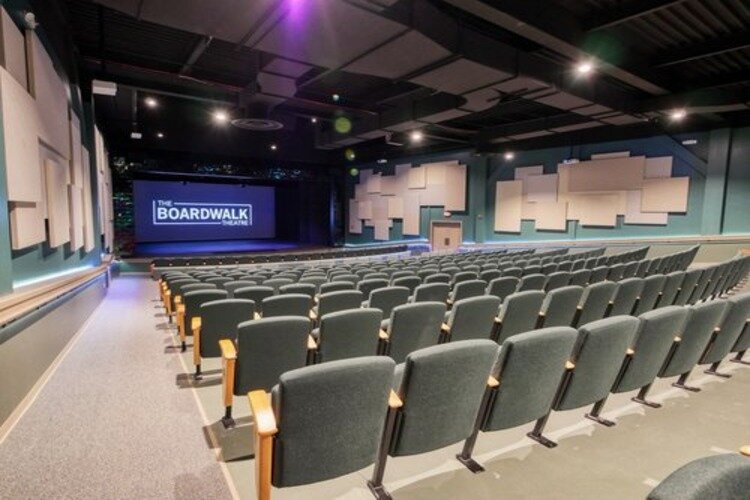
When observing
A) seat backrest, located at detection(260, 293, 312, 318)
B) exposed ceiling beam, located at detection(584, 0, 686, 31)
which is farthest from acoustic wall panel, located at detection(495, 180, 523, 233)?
seat backrest, located at detection(260, 293, 312, 318)

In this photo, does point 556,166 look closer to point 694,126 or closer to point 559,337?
point 694,126

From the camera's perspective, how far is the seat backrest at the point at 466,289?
4.43m

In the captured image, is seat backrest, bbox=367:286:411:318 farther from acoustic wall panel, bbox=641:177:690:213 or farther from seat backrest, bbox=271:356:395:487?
acoustic wall panel, bbox=641:177:690:213

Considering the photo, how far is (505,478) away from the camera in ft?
6.42

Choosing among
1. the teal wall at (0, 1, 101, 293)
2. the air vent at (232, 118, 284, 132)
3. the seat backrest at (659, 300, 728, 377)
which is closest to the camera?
the seat backrest at (659, 300, 728, 377)

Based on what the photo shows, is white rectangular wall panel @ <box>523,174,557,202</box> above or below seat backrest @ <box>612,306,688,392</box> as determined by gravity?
above

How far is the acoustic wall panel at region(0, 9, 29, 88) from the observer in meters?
3.13

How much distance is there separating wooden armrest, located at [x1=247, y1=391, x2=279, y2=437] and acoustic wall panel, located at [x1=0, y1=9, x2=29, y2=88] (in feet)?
11.5

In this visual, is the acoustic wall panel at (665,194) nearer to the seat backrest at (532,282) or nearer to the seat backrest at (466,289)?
the seat backrest at (532,282)

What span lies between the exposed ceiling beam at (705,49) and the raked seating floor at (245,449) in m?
5.08

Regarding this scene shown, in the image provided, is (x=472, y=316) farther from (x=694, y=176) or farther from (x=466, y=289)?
(x=694, y=176)

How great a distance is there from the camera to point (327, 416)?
1557 millimetres

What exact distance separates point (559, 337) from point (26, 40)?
5294mm

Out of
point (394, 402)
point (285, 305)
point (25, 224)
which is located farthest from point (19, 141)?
point (394, 402)
